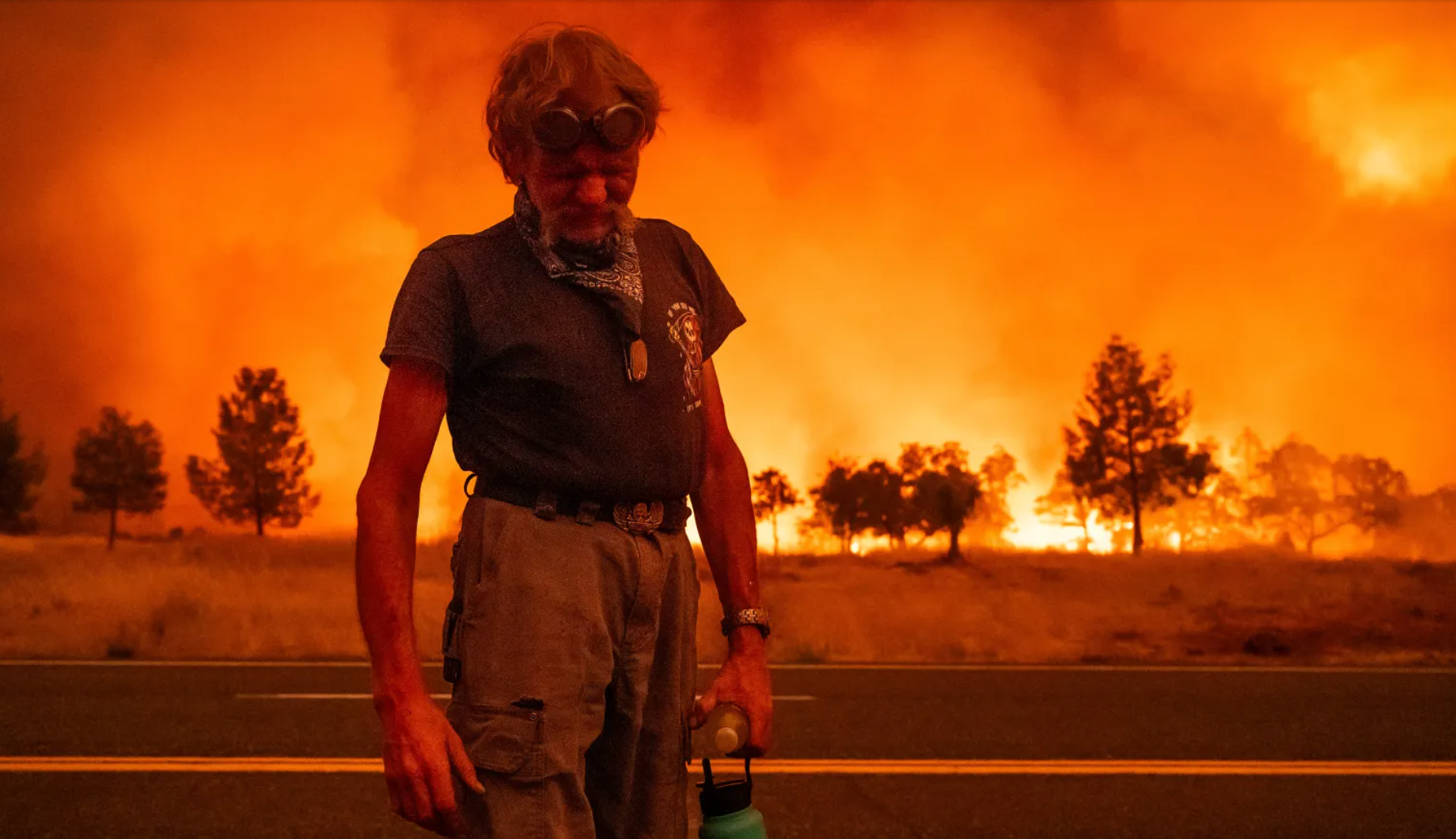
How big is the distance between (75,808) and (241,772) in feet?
3.06

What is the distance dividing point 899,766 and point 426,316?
5421 mm

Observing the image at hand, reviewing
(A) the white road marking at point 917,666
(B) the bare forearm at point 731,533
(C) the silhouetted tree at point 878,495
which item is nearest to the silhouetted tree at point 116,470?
(C) the silhouetted tree at point 878,495

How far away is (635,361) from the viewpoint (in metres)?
2.39

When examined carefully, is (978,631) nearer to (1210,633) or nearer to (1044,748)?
(1210,633)

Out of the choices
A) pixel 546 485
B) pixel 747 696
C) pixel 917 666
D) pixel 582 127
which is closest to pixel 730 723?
pixel 747 696

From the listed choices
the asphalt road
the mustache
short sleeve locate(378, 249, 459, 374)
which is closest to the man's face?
the mustache

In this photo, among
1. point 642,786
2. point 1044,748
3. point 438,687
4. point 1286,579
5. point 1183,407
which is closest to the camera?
point 642,786

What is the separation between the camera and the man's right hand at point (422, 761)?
2.23 metres

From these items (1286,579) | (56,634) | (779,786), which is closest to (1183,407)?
(1286,579)

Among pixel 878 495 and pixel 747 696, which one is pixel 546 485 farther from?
pixel 878 495

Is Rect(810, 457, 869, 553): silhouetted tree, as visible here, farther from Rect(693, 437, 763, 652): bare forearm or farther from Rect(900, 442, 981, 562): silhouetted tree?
Rect(693, 437, 763, 652): bare forearm

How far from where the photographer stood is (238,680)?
10.6 m

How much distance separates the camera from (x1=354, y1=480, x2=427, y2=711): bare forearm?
2273 millimetres

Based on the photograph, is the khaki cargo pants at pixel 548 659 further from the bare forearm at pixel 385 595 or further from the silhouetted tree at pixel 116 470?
the silhouetted tree at pixel 116 470
